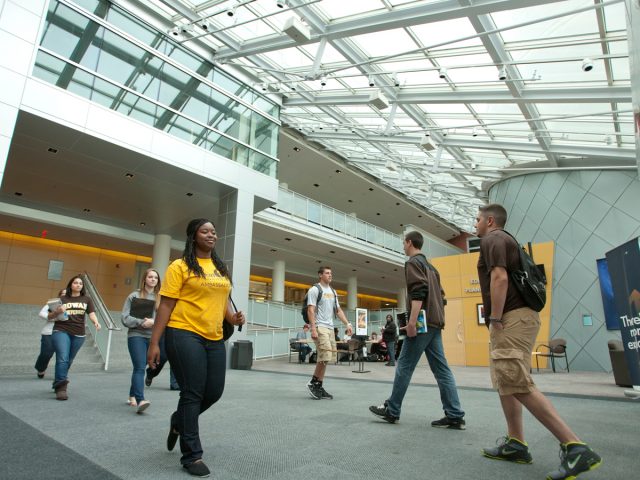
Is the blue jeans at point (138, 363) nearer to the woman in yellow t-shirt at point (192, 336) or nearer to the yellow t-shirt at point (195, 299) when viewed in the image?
the woman in yellow t-shirt at point (192, 336)

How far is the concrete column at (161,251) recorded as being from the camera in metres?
17.3

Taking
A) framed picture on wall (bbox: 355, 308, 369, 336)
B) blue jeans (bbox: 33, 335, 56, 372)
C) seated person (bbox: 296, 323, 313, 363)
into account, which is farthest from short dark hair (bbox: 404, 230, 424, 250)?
seated person (bbox: 296, 323, 313, 363)

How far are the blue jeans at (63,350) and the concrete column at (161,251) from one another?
1207 centimetres

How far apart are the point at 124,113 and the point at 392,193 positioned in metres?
18.8

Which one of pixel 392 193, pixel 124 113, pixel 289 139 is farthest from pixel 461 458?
pixel 392 193

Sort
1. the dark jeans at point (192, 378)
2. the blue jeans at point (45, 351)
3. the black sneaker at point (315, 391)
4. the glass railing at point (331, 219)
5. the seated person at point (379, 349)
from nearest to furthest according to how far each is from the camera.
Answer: the dark jeans at point (192, 378)
the black sneaker at point (315, 391)
the blue jeans at point (45, 351)
the seated person at point (379, 349)
the glass railing at point (331, 219)

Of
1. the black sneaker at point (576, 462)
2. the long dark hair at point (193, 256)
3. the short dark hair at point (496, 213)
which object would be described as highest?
the short dark hair at point (496, 213)

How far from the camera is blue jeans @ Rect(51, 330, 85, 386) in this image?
5074mm

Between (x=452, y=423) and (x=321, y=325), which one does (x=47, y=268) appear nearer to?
(x=321, y=325)

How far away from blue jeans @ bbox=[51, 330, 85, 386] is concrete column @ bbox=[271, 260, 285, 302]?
1653cm

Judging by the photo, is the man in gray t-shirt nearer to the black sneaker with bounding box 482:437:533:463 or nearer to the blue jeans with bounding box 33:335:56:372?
the black sneaker with bounding box 482:437:533:463

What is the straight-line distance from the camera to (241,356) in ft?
36.2

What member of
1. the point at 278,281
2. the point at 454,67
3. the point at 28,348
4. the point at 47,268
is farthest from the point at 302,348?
the point at 47,268

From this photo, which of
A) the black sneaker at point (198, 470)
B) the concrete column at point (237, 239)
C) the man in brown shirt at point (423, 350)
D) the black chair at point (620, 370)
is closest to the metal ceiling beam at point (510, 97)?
the concrete column at point (237, 239)
